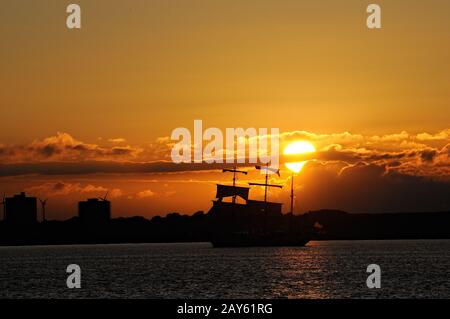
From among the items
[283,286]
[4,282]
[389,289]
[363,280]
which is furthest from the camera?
[4,282]

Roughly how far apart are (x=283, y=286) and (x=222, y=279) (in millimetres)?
13724

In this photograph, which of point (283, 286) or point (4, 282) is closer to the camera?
point (283, 286)

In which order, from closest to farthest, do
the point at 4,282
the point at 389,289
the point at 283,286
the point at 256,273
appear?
the point at 389,289
the point at 283,286
the point at 4,282
the point at 256,273

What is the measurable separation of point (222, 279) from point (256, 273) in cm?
1419

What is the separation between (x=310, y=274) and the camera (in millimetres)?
108625
